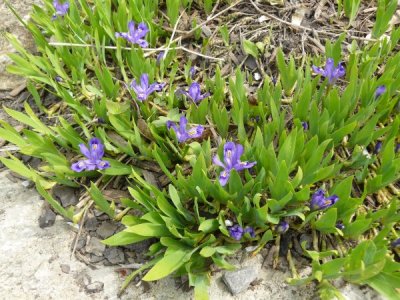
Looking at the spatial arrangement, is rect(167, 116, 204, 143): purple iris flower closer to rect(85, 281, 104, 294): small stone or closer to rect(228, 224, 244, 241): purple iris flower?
rect(228, 224, 244, 241): purple iris flower

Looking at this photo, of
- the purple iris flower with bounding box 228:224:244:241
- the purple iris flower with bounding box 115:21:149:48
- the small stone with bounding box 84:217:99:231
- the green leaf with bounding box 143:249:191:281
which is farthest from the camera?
the purple iris flower with bounding box 115:21:149:48

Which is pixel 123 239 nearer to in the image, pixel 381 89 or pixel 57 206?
pixel 57 206

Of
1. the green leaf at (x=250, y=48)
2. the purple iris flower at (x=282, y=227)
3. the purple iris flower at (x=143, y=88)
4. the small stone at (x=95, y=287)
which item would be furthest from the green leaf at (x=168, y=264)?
the green leaf at (x=250, y=48)

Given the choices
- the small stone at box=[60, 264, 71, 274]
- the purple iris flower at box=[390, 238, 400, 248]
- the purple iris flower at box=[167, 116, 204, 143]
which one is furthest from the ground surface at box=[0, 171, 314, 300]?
the purple iris flower at box=[167, 116, 204, 143]

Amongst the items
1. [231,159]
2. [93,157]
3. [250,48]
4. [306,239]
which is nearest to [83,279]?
[93,157]

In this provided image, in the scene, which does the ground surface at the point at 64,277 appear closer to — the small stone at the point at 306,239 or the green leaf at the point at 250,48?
the small stone at the point at 306,239
